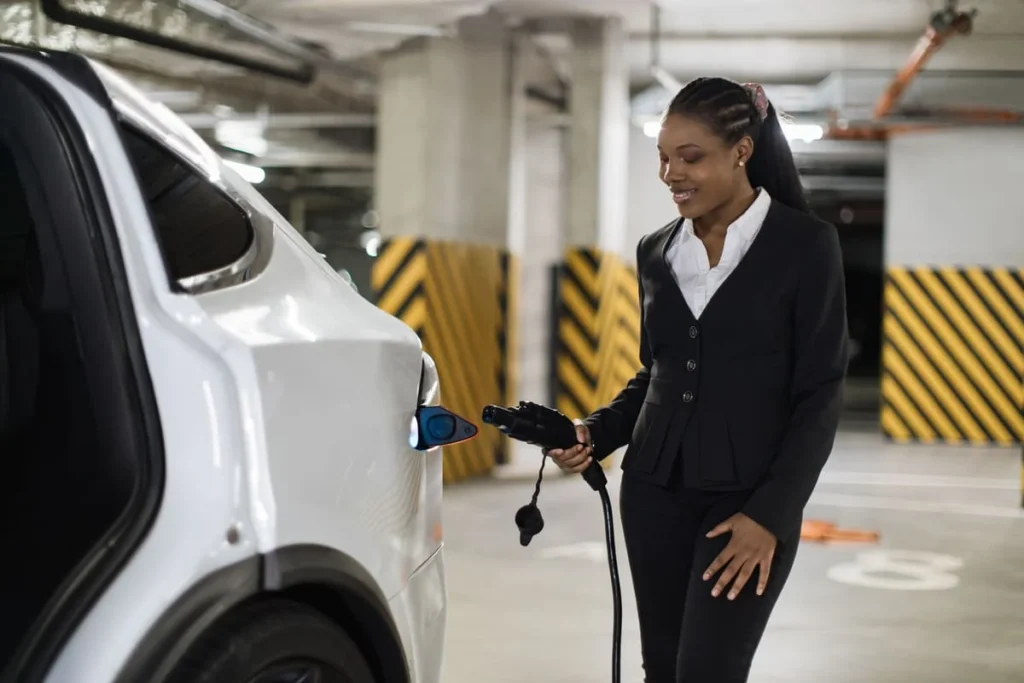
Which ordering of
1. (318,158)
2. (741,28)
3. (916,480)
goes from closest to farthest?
(916,480) → (741,28) → (318,158)

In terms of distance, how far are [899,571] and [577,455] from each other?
427 centimetres

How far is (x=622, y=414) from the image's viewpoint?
7.41 feet

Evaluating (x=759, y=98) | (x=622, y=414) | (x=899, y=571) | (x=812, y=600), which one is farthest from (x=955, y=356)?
(x=759, y=98)

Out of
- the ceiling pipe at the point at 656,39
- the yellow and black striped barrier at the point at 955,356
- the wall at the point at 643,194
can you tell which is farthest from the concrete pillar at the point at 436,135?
the yellow and black striped barrier at the point at 955,356

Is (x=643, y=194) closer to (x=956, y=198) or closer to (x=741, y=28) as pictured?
(x=741, y=28)

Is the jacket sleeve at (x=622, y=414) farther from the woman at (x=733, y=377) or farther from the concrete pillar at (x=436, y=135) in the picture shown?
the concrete pillar at (x=436, y=135)

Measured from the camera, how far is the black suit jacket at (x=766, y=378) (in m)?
1.92

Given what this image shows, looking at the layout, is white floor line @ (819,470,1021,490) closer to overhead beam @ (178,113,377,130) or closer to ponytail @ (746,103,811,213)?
ponytail @ (746,103,811,213)

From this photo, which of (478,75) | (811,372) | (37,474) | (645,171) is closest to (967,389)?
(645,171)

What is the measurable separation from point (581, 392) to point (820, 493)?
2.34 meters

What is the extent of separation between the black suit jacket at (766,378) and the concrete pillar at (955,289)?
11.5m

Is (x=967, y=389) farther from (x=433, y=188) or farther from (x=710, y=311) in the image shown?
(x=710, y=311)

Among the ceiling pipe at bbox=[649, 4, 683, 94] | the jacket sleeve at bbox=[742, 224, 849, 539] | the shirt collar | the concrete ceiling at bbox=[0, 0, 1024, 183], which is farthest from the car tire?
the ceiling pipe at bbox=[649, 4, 683, 94]

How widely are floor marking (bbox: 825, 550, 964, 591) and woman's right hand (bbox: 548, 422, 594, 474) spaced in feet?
12.4
